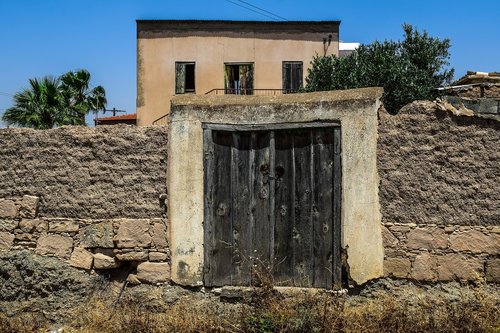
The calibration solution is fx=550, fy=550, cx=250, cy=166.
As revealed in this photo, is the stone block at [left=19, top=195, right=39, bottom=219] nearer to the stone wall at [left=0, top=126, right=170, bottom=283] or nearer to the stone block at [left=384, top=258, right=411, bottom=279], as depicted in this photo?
the stone wall at [left=0, top=126, right=170, bottom=283]

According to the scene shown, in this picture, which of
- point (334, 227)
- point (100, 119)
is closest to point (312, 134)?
point (334, 227)

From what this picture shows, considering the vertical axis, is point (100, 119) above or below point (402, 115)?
above

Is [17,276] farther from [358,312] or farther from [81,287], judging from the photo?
[358,312]

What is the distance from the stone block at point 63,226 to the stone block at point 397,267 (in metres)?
3.18

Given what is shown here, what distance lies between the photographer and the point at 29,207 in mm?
5785

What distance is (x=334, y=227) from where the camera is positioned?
5.43 meters

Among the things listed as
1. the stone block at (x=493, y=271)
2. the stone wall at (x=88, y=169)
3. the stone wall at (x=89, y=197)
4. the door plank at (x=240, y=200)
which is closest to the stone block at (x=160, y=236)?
the stone wall at (x=89, y=197)

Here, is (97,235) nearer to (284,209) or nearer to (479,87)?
(284,209)

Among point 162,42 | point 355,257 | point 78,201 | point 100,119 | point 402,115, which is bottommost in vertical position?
point 355,257

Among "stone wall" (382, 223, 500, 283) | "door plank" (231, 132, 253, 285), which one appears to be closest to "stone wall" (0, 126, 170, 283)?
"door plank" (231, 132, 253, 285)

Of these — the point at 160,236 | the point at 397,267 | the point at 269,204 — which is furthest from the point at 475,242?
the point at 160,236

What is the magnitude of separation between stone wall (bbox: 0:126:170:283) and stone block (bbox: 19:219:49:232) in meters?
0.01

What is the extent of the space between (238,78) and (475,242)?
19.6 metres

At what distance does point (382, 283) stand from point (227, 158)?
6.45 ft
